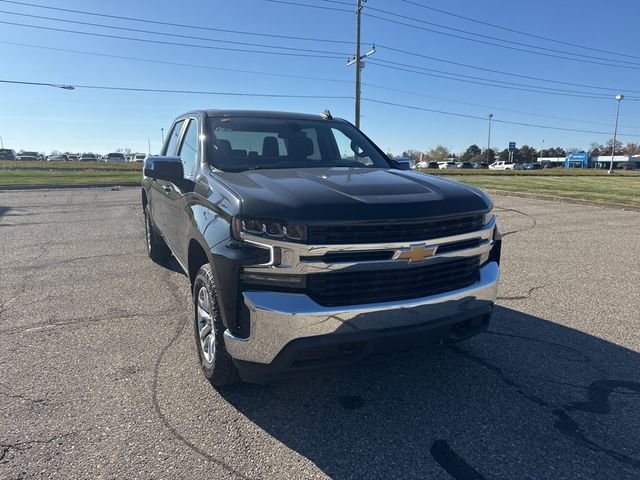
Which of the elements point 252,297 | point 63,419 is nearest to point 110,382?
point 63,419

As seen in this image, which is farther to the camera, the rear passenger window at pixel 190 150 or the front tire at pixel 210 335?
the rear passenger window at pixel 190 150

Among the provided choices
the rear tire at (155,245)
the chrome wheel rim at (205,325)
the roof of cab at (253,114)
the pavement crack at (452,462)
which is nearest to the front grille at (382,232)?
the chrome wheel rim at (205,325)

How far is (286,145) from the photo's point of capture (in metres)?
3.99

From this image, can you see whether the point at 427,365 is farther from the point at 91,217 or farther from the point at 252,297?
the point at 91,217

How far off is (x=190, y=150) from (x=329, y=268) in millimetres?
2265

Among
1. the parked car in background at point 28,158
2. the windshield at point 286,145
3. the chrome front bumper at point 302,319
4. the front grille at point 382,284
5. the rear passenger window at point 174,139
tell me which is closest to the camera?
the chrome front bumper at point 302,319

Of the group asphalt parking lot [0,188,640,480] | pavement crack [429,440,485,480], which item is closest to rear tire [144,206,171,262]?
asphalt parking lot [0,188,640,480]

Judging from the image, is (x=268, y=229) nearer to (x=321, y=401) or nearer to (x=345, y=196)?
(x=345, y=196)

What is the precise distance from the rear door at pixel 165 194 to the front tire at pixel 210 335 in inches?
55.6

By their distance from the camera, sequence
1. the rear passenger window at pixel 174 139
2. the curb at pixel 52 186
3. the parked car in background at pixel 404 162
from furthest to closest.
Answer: the curb at pixel 52 186, the rear passenger window at pixel 174 139, the parked car in background at pixel 404 162

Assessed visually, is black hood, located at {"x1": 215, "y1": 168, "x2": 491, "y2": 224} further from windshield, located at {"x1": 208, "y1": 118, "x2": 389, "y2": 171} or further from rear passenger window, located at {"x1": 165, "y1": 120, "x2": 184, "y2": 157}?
rear passenger window, located at {"x1": 165, "y1": 120, "x2": 184, "y2": 157}

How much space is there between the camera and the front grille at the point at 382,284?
2.42 m

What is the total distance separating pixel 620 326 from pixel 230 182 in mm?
3755

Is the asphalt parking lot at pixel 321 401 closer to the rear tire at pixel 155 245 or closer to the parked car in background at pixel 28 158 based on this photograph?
the rear tire at pixel 155 245
